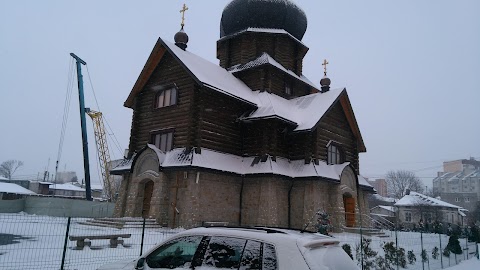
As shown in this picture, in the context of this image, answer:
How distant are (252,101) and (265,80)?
315 cm

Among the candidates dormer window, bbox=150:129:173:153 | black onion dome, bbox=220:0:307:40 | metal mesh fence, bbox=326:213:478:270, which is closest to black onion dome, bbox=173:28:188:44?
black onion dome, bbox=220:0:307:40

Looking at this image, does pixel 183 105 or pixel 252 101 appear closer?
pixel 183 105

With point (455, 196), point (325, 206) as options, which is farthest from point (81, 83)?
point (455, 196)

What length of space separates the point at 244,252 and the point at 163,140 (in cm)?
1778

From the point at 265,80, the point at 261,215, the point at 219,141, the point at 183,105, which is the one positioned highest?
the point at 265,80

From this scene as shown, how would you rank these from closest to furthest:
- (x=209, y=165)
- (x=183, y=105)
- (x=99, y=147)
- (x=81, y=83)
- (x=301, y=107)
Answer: (x=209, y=165)
(x=183, y=105)
(x=301, y=107)
(x=81, y=83)
(x=99, y=147)

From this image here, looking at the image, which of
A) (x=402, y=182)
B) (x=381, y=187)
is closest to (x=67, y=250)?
(x=402, y=182)

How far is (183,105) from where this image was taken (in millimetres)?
21094

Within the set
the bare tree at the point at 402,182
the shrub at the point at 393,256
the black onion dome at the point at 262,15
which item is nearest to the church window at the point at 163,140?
the black onion dome at the point at 262,15

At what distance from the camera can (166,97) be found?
2262 centimetres

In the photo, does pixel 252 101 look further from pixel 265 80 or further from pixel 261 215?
pixel 261 215

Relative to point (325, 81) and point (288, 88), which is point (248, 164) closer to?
point (288, 88)

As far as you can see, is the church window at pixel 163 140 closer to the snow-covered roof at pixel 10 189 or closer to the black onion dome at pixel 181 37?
the black onion dome at pixel 181 37

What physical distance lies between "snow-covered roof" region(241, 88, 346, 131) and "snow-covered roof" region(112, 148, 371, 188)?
94.7 inches
